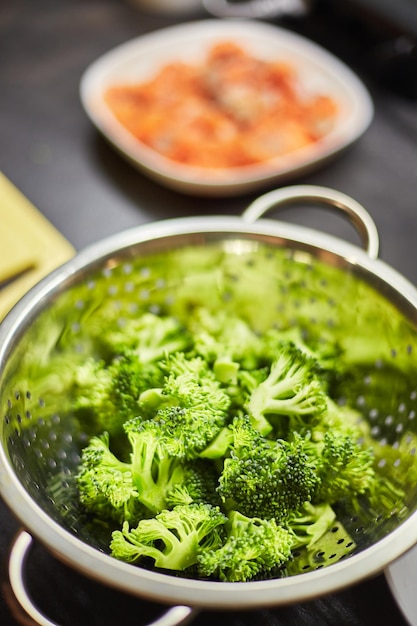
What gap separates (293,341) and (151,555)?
13.4 inches

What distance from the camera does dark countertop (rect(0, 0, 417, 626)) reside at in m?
1.22

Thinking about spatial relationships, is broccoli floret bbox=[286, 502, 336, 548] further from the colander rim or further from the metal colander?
the colander rim

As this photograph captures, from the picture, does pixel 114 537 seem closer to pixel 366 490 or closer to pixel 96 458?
pixel 96 458

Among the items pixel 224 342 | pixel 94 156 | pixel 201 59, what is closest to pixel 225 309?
pixel 224 342

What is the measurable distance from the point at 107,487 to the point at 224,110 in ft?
3.32

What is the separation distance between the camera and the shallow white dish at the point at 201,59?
125 cm

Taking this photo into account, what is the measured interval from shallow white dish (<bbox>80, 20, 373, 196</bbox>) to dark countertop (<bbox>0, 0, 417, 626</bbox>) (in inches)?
3.0

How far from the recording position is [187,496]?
72 cm

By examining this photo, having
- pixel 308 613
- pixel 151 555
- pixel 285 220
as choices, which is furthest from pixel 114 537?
pixel 285 220

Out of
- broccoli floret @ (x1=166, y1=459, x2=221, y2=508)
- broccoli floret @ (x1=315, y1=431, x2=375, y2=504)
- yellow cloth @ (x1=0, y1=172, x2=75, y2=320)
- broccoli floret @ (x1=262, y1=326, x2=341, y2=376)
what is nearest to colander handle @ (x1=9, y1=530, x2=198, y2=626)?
broccoli floret @ (x1=166, y1=459, x2=221, y2=508)

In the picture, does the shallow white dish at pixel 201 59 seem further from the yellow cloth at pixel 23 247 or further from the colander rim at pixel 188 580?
the colander rim at pixel 188 580

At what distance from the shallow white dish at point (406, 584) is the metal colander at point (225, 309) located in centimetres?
7

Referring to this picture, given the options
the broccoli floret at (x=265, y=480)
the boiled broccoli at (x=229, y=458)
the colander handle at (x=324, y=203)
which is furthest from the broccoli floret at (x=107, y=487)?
the colander handle at (x=324, y=203)

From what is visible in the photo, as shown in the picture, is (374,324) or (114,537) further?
(374,324)
